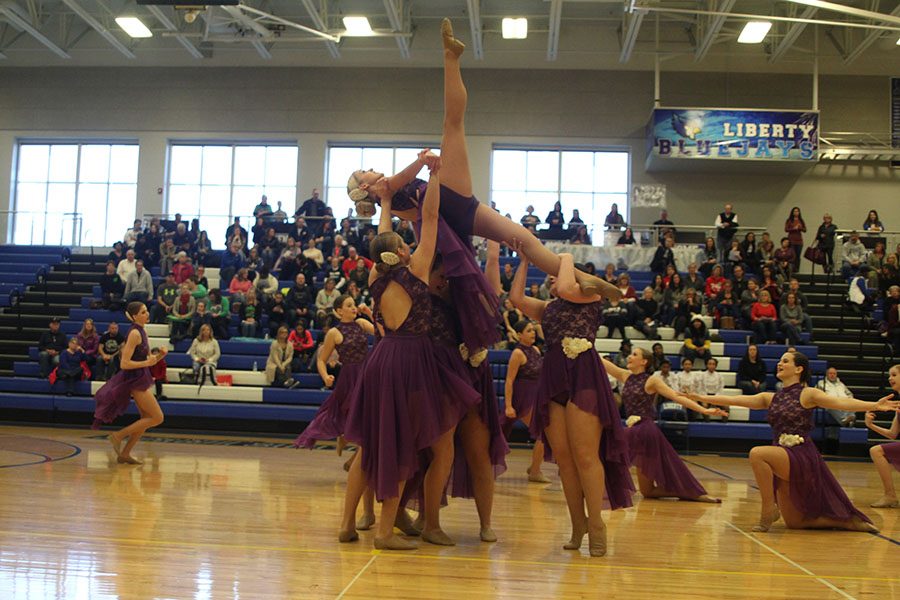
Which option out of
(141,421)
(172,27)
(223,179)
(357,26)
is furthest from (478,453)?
(223,179)

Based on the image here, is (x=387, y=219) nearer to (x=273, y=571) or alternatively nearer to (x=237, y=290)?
(x=273, y=571)

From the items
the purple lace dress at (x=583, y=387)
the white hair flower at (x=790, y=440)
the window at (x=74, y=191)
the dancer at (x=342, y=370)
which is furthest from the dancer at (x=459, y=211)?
the window at (x=74, y=191)

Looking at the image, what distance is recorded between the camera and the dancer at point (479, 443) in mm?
4852

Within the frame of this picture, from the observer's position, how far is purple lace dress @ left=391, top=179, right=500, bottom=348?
187 inches

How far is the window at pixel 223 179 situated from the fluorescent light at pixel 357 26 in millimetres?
5153

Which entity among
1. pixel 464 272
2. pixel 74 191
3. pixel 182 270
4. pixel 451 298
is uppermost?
pixel 74 191

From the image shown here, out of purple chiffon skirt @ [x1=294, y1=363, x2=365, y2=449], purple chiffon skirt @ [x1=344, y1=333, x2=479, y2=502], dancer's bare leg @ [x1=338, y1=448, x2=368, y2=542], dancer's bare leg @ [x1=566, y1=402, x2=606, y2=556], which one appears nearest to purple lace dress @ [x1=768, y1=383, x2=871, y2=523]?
dancer's bare leg @ [x1=566, y1=402, x2=606, y2=556]

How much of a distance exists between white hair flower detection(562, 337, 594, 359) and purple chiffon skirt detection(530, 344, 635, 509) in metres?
0.03

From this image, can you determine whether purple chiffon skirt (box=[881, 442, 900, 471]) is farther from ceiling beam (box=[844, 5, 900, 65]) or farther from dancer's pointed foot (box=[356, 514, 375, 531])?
ceiling beam (box=[844, 5, 900, 65])

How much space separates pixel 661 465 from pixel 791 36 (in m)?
14.3

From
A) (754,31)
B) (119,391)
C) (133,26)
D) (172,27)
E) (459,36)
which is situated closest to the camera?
(119,391)

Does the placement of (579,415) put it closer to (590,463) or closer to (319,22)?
(590,463)

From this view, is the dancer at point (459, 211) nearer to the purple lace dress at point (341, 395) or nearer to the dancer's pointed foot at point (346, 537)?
the dancer's pointed foot at point (346, 537)

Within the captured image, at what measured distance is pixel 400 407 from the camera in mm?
4504
